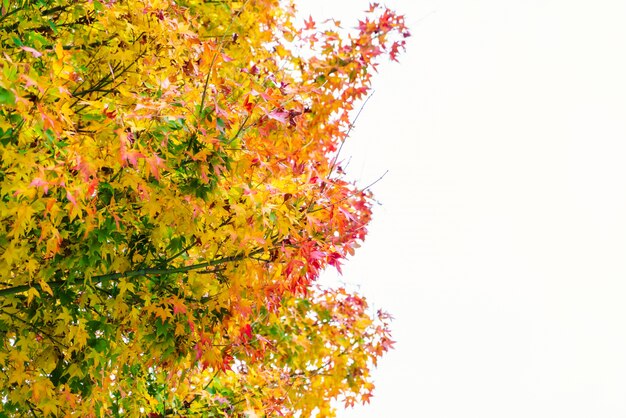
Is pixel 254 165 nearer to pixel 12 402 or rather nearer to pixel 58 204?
pixel 58 204

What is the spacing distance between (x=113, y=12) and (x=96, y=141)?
127cm

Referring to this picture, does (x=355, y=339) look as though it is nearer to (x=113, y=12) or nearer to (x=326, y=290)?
(x=326, y=290)

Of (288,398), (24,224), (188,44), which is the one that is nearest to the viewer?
(24,224)

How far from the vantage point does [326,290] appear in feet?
28.7

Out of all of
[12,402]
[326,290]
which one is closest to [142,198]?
[12,402]

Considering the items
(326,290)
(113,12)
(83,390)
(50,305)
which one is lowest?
(83,390)

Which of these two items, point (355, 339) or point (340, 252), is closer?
point (340, 252)

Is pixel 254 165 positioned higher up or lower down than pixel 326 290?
lower down

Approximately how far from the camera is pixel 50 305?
17.1 ft

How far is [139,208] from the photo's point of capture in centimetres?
486

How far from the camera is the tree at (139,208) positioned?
417 cm

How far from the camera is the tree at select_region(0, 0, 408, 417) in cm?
417

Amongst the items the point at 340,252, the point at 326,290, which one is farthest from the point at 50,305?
the point at 326,290

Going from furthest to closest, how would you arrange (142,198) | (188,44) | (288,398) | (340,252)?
1. (288,398)
2. (188,44)
3. (340,252)
4. (142,198)
